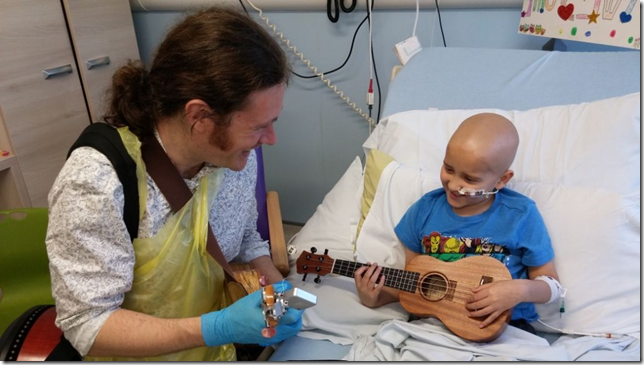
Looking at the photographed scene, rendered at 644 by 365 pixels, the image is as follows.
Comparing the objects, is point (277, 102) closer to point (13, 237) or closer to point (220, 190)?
point (220, 190)

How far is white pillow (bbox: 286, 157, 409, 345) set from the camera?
1.16 m

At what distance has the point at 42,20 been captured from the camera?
5.70ft

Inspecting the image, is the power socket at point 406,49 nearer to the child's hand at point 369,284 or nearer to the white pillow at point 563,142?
the white pillow at point 563,142

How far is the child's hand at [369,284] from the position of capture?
116 centimetres

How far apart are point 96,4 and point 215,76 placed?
1.42 m

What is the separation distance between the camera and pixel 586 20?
4.71 ft

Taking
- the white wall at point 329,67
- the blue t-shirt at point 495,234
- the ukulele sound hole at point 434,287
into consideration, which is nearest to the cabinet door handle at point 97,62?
the white wall at point 329,67

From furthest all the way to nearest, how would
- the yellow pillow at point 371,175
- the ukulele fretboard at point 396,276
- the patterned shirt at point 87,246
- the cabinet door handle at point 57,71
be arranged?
the cabinet door handle at point 57,71, the yellow pillow at point 371,175, the ukulele fretboard at point 396,276, the patterned shirt at point 87,246

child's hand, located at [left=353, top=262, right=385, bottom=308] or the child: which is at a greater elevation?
the child

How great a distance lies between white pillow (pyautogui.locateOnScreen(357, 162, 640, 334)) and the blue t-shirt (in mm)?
53

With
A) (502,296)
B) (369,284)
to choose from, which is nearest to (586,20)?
(502,296)

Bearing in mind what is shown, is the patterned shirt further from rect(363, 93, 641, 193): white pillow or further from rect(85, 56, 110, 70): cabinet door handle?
rect(85, 56, 110, 70): cabinet door handle

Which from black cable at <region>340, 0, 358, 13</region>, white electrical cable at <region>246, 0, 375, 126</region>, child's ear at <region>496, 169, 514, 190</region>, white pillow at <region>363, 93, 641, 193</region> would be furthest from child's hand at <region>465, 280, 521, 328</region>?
black cable at <region>340, 0, 358, 13</region>

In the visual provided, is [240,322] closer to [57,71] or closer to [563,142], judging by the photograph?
[563,142]
